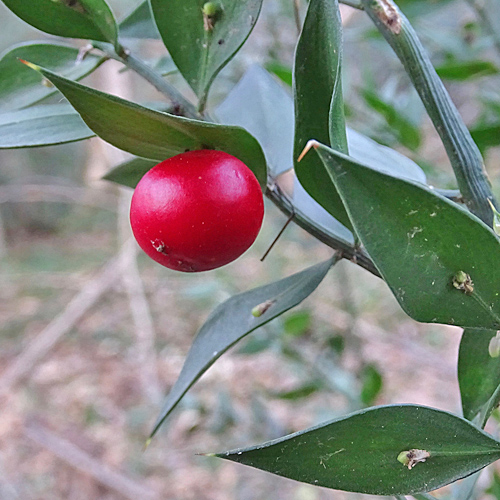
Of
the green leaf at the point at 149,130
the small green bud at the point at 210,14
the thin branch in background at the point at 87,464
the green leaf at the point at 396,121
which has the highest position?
the small green bud at the point at 210,14

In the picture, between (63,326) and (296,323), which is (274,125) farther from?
(63,326)

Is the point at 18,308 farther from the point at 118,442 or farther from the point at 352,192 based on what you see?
the point at 352,192

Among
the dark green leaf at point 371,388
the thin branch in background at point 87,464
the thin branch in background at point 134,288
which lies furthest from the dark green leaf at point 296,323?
the thin branch in background at point 87,464

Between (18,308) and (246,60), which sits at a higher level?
(246,60)

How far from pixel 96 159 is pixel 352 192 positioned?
340 cm

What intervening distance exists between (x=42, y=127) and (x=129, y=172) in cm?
12

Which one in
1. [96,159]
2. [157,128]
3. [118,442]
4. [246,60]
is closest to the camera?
[157,128]

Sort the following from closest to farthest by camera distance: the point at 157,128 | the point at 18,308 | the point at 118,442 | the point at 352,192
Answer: the point at 352,192 → the point at 157,128 → the point at 118,442 → the point at 18,308

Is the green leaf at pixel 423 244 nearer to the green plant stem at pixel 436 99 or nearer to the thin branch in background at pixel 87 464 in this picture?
the green plant stem at pixel 436 99

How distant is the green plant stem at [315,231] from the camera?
41 cm

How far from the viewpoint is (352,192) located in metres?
0.23

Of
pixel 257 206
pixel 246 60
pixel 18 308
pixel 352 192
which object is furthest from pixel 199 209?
pixel 18 308

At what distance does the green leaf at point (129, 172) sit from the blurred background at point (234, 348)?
53 cm

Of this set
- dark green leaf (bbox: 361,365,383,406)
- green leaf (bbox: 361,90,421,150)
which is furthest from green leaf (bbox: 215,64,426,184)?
dark green leaf (bbox: 361,365,383,406)
